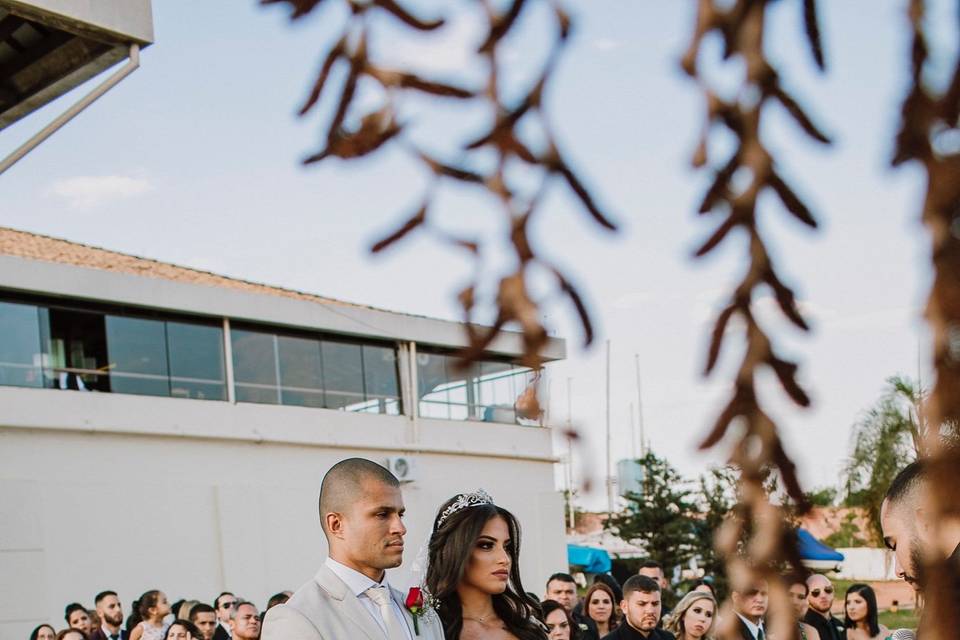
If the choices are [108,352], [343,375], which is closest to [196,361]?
[108,352]

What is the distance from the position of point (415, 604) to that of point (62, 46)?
7.75m

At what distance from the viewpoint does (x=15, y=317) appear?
61.3 feet

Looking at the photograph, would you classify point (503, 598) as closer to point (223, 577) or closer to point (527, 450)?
point (223, 577)

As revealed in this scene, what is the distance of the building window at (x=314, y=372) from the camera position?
72.5 ft

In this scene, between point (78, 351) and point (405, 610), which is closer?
point (405, 610)

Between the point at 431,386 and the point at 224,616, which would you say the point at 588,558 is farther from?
the point at 224,616

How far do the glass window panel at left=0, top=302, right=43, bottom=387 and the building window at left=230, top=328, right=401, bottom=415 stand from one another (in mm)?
3915

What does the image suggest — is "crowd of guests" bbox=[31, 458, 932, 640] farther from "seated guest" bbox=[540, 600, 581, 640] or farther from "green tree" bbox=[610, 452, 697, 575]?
"green tree" bbox=[610, 452, 697, 575]

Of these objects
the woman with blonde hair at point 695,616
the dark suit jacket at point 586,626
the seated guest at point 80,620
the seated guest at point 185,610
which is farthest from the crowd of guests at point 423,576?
the seated guest at point 80,620

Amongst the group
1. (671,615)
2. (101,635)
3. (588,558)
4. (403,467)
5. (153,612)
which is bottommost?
(588,558)

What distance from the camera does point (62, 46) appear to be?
10078 millimetres

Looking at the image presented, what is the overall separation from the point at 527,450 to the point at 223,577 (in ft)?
29.6

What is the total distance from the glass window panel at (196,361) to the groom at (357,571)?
1728 centimetres

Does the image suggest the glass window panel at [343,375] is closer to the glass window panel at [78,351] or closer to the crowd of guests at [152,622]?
the glass window panel at [78,351]
